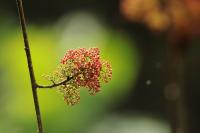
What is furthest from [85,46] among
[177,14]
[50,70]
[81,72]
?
[81,72]

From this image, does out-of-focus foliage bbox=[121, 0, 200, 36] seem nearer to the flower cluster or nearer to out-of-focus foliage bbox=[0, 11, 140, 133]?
the flower cluster

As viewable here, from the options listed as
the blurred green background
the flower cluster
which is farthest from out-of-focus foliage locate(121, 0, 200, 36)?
the blurred green background

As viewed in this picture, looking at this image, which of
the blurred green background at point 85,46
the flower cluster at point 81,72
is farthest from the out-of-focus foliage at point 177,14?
the blurred green background at point 85,46

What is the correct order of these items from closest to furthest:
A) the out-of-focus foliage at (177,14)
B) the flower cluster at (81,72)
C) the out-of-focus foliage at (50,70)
Result: the flower cluster at (81,72) → the out-of-focus foliage at (177,14) → the out-of-focus foliage at (50,70)

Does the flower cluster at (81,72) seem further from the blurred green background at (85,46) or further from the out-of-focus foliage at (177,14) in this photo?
the blurred green background at (85,46)

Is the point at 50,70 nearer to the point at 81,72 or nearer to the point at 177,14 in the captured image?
the point at 177,14

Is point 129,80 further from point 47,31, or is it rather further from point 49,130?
point 49,130

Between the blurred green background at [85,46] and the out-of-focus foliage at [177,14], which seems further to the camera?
the blurred green background at [85,46]
